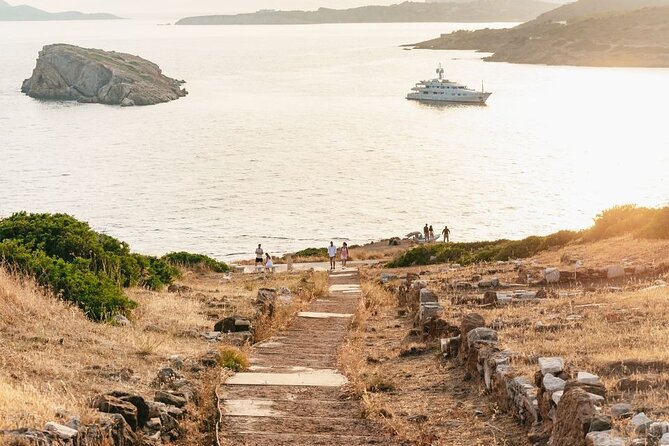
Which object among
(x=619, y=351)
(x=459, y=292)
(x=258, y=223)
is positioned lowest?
(x=258, y=223)

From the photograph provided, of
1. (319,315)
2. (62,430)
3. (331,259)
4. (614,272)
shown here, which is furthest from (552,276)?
(331,259)

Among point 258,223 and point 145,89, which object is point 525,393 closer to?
point 258,223

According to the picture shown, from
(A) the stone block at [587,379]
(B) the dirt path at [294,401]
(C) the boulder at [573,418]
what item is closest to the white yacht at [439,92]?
(B) the dirt path at [294,401]

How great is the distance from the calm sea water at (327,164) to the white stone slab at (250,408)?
45.5 meters

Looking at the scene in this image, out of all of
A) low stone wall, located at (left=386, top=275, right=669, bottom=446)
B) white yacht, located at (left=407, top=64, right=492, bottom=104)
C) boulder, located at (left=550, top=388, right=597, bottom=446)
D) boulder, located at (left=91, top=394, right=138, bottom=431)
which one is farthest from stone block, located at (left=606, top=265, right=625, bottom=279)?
white yacht, located at (left=407, top=64, right=492, bottom=104)

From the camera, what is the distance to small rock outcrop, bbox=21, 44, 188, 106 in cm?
15950

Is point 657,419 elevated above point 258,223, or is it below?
above

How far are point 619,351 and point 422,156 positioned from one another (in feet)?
287

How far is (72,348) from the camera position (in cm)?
1274

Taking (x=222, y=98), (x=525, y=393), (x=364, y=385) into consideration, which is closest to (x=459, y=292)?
(x=364, y=385)

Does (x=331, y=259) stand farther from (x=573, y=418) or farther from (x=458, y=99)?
(x=458, y=99)

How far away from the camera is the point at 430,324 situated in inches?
622

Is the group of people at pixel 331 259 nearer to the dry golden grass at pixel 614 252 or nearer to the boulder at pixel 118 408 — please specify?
the dry golden grass at pixel 614 252

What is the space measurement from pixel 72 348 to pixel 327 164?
80.0m
